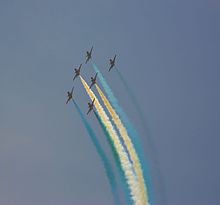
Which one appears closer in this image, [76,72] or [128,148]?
[128,148]

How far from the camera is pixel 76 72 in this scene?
484ft

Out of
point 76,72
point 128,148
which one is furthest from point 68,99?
point 128,148

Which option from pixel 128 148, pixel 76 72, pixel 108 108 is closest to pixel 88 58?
pixel 76 72

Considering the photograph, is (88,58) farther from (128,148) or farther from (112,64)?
(128,148)

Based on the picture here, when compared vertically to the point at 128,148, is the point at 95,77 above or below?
above

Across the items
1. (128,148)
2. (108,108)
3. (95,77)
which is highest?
(95,77)

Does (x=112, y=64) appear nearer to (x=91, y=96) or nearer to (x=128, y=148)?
(x=91, y=96)

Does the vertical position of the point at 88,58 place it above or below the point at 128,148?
above

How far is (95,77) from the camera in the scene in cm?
14275

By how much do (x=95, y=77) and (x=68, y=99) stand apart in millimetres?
8953

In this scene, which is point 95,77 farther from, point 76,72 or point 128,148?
point 128,148

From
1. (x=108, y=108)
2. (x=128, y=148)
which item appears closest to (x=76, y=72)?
(x=108, y=108)

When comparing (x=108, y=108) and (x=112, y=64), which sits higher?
(x=112, y=64)

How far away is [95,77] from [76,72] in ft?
22.2
